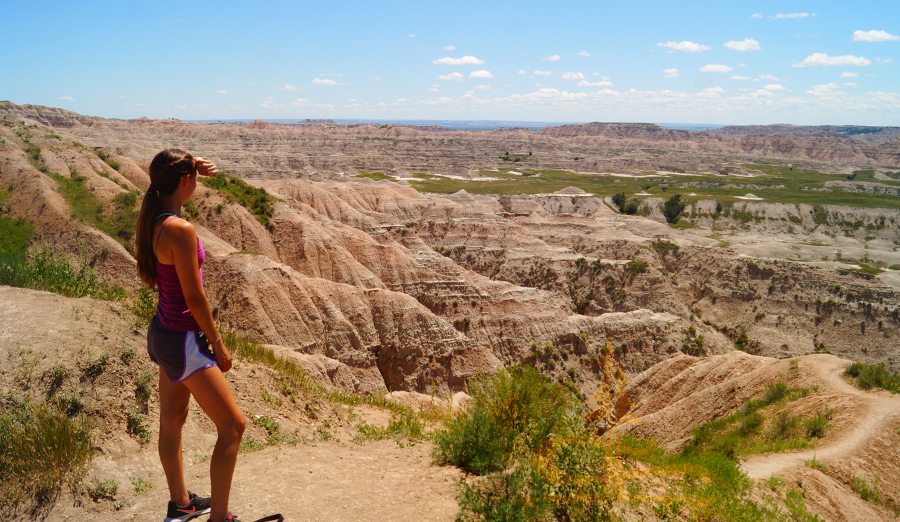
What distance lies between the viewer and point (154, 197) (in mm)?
4113

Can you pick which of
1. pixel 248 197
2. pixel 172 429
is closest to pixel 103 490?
pixel 172 429

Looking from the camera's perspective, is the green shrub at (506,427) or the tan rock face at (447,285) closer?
the green shrub at (506,427)

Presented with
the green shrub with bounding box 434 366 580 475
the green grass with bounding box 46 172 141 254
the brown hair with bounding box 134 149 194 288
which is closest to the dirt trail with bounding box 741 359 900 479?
the green shrub with bounding box 434 366 580 475

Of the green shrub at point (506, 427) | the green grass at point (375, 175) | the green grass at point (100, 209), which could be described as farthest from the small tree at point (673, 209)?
the green shrub at point (506, 427)

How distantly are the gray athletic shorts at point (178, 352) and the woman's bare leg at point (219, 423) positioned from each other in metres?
0.07

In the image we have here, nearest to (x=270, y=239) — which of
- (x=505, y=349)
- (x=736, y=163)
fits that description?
(x=505, y=349)

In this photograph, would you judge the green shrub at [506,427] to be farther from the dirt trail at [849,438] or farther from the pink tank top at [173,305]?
the dirt trail at [849,438]

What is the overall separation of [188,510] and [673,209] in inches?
3435

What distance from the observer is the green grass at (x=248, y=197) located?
35406 mm

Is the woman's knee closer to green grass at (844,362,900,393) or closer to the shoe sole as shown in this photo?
the shoe sole

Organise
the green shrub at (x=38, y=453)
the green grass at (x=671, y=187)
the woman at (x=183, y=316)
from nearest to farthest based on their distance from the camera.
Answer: the woman at (x=183, y=316) → the green shrub at (x=38, y=453) → the green grass at (x=671, y=187)

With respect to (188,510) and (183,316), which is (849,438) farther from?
(183,316)

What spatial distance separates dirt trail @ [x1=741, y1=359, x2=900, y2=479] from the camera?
1119 centimetres

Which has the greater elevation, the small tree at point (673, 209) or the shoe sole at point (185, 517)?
the shoe sole at point (185, 517)
